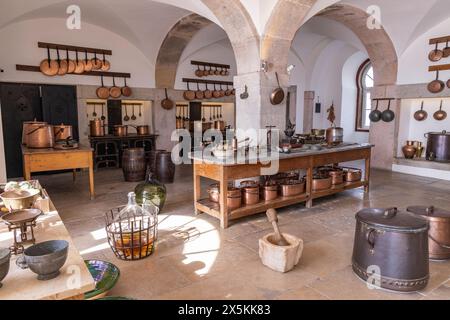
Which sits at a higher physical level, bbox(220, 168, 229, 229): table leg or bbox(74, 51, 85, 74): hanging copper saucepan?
bbox(74, 51, 85, 74): hanging copper saucepan

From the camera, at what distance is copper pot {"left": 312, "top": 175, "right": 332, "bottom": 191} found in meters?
4.52

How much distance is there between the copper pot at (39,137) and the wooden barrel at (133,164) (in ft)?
5.27

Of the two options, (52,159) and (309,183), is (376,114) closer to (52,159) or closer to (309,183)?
(309,183)

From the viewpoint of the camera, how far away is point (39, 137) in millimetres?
4508

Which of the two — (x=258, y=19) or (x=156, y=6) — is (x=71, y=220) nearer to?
(x=258, y=19)

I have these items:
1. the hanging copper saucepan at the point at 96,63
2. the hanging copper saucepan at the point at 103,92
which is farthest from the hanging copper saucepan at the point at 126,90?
the hanging copper saucepan at the point at 96,63

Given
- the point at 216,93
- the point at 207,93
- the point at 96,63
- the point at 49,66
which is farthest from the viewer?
the point at 216,93

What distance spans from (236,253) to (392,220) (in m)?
1.37

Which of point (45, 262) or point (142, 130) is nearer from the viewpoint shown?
point (45, 262)

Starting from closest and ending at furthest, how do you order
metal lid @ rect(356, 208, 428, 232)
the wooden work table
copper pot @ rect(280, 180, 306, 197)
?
the wooden work table, metal lid @ rect(356, 208, 428, 232), copper pot @ rect(280, 180, 306, 197)

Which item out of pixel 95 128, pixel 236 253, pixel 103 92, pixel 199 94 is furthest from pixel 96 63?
pixel 236 253

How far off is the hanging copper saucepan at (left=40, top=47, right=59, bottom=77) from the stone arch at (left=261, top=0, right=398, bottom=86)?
4.68 m

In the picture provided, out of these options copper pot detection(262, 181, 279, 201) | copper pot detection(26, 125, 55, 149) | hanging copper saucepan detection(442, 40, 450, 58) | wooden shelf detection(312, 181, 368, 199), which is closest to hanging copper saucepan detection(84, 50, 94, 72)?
copper pot detection(26, 125, 55, 149)

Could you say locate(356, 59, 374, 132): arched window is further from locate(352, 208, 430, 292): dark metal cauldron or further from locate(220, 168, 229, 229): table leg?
locate(352, 208, 430, 292): dark metal cauldron
